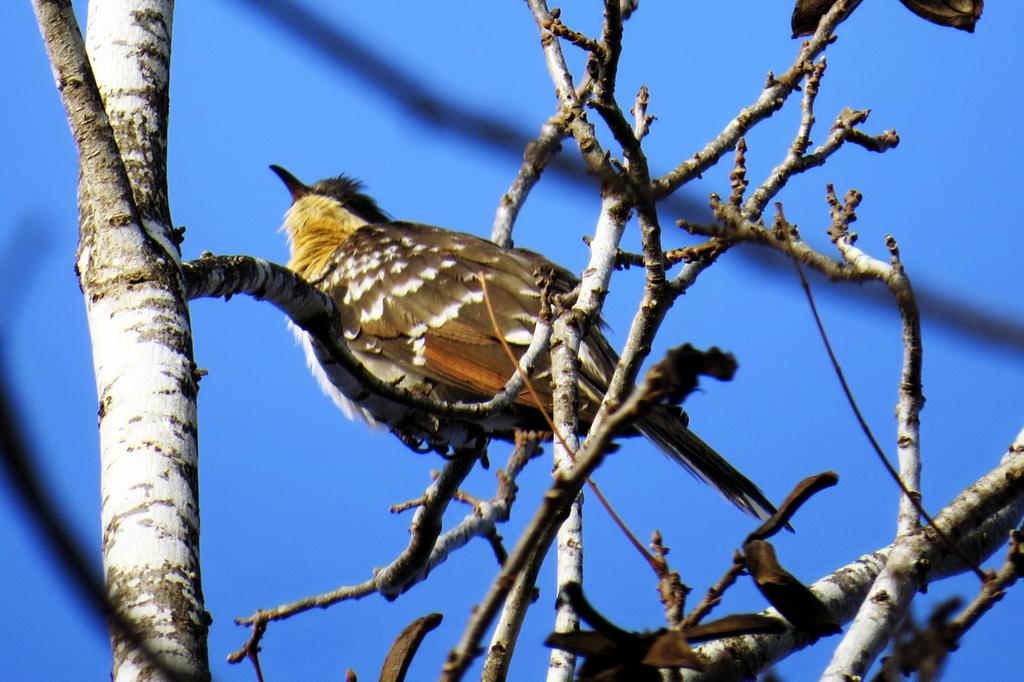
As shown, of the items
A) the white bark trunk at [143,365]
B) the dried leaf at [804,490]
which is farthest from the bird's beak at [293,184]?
the dried leaf at [804,490]

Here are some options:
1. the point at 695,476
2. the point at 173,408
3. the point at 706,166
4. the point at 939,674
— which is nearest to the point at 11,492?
the point at 939,674

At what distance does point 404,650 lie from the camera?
2.21 meters

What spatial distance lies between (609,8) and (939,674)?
47.1 inches

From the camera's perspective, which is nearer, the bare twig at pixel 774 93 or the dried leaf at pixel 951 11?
the dried leaf at pixel 951 11

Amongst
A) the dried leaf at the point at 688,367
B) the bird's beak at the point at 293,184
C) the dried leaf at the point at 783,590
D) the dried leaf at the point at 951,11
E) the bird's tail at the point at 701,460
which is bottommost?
the dried leaf at the point at 688,367

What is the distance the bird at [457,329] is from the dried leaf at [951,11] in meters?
2.48

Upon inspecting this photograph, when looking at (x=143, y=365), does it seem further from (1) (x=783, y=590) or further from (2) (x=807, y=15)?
(2) (x=807, y=15)

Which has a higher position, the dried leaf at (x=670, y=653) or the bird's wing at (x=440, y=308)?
the bird's wing at (x=440, y=308)

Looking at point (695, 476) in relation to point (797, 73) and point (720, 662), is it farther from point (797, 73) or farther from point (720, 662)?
point (720, 662)

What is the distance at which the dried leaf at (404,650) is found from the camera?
2176 millimetres

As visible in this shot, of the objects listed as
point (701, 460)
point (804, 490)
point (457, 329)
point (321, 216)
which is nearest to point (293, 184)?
point (321, 216)

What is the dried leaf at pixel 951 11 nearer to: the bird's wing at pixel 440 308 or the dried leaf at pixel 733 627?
the dried leaf at pixel 733 627

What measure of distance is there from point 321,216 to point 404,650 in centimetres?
511

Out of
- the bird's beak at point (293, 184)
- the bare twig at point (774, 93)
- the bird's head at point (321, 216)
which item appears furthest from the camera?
the bird's beak at point (293, 184)
